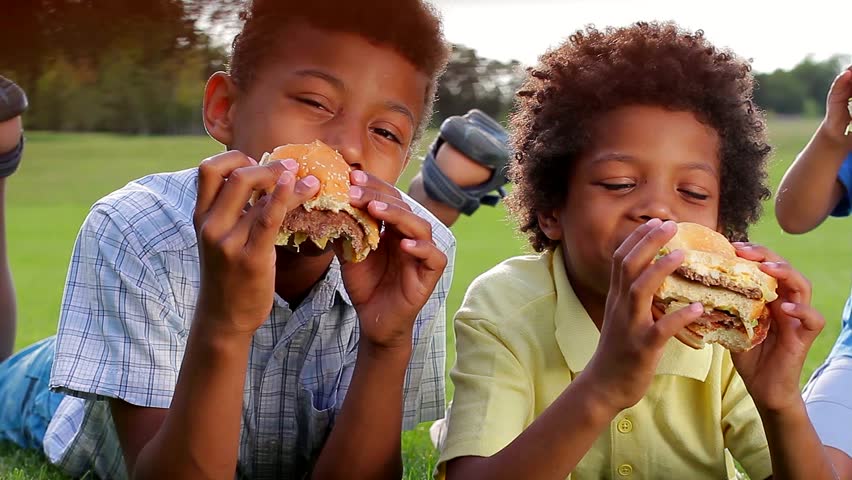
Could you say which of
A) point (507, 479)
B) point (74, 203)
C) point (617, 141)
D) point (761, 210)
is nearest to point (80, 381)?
point (507, 479)

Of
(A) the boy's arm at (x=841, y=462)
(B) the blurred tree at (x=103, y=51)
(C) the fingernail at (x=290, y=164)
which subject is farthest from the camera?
(A) the boy's arm at (x=841, y=462)

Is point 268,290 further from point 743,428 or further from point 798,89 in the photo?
point 798,89

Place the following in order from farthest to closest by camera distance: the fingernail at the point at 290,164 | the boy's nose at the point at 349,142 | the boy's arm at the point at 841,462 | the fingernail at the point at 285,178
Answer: the boy's arm at the point at 841,462 → the boy's nose at the point at 349,142 → the fingernail at the point at 290,164 → the fingernail at the point at 285,178

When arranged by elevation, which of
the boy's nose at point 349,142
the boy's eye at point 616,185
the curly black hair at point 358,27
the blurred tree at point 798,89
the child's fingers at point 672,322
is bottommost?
the child's fingers at point 672,322

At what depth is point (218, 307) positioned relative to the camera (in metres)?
1.92

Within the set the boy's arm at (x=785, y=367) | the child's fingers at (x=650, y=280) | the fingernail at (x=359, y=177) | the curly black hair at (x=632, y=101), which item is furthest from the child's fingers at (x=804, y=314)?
the fingernail at (x=359, y=177)

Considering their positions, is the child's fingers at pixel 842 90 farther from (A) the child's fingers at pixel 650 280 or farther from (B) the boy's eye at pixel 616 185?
(A) the child's fingers at pixel 650 280

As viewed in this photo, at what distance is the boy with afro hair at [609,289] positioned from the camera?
2.12 metres

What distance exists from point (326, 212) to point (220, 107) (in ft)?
2.41

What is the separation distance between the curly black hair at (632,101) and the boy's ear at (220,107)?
0.82 meters

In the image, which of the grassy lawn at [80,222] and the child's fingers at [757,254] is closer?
the child's fingers at [757,254]

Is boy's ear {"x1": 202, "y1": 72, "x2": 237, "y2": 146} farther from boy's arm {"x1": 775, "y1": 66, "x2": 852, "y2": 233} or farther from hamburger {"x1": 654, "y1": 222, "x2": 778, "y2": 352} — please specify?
boy's arm {"x1": 775, "y1": 66, "x2": 852, "y2": 233}

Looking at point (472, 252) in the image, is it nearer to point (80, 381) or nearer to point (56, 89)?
point (80, 381)

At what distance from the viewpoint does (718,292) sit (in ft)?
6.61
